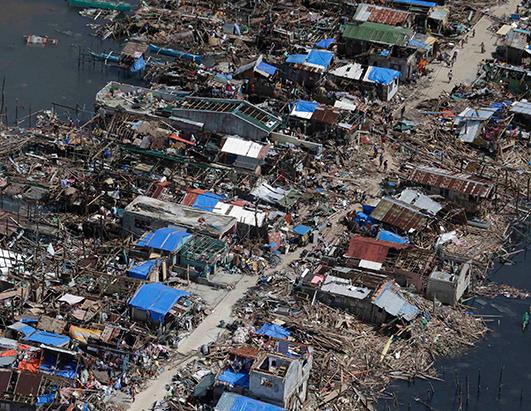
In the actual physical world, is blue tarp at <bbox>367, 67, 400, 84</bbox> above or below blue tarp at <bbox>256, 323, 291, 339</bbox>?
above

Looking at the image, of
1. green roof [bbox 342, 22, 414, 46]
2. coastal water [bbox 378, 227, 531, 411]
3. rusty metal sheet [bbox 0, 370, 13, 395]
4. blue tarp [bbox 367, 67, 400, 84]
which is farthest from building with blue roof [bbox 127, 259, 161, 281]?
green roof [bbox 342, 22, 414, 46]

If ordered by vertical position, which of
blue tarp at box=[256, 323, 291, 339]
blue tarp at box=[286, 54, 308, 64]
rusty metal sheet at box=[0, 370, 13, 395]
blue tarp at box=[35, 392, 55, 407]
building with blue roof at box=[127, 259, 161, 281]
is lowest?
blue tarp at box=[35, 392, 55, 407]

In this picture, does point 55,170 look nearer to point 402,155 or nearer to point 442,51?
point 402,155

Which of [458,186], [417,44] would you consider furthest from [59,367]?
[417,44]

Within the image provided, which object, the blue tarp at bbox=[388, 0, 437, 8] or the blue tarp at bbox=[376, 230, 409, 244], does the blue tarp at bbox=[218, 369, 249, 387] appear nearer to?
the blue tarp at bbox=[376, 230, 409, 244]

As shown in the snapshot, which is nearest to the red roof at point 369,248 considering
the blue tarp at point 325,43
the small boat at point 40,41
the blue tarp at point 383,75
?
the blue tarp at point 383,75

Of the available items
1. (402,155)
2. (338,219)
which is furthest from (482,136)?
(338,219)
